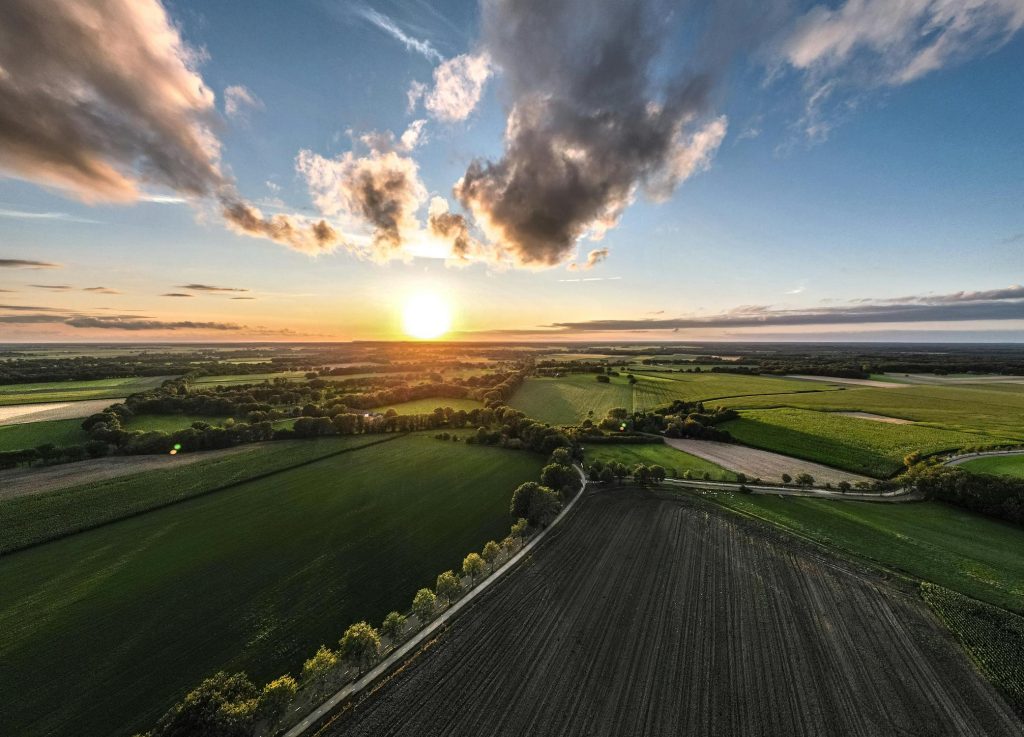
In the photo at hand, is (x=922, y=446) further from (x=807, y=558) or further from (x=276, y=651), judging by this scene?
(x=276, y=651)

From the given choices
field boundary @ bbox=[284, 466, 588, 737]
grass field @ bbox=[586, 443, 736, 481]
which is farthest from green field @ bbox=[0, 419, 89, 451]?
grass field @ bbox=[586, 443, 736, 481]

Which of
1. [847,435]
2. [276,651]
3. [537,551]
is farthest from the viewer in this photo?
[847,435]

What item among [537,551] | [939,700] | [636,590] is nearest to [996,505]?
[939,700]

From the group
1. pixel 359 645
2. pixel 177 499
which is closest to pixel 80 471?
pixel 177 499

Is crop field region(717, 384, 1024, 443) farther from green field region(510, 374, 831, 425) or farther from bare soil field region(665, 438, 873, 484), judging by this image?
bare soil field region(665, 438, 873, 484)

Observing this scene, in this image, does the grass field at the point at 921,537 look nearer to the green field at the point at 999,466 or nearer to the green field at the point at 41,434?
the green field at the point at 999,466

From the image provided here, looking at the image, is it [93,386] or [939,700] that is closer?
[939,700]
